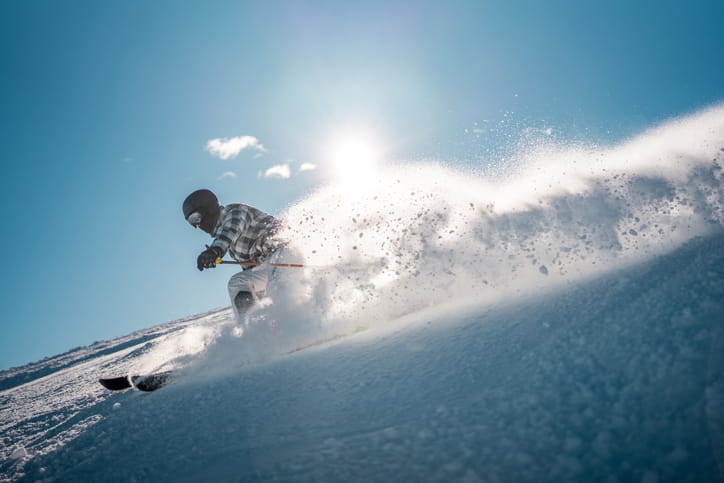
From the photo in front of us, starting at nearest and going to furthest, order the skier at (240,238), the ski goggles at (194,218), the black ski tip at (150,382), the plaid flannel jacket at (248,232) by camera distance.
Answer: the black ski tip at (150,382) < the skier at (240,238) < the ski goggles at (194,218) < the plaid flannel jacket at (248,232)

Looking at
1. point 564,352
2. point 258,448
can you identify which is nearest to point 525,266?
point 564,352

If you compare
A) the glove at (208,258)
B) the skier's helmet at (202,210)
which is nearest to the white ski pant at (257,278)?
the glove at (208,258)

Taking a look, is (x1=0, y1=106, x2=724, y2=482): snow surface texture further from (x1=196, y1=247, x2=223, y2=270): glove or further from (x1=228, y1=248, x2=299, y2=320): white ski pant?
(x1=196, y1=247, x2=223, y2=270): glove

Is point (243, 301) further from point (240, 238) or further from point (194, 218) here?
point (194, 218)

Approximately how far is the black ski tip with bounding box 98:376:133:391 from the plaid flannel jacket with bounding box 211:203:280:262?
7.66 ft

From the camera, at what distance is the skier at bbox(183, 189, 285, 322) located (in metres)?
5.28

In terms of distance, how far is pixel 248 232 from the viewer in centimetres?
589

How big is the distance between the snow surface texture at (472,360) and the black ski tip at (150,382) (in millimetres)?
122

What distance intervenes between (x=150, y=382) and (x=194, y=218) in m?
2.83

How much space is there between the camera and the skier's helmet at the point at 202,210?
18.4ft

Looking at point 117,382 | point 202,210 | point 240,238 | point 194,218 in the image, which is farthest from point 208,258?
point 117,382

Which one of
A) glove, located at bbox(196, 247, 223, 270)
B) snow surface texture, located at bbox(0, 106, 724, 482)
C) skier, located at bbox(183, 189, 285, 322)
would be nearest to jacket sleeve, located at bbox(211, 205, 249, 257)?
skier, located at bbox(183, 189, 285, 322)

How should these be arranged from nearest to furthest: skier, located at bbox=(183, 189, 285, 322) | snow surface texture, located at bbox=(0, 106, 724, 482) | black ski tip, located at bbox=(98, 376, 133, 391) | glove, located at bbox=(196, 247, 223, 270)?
snow surface texture, located at bbox=(0, 106, 724, 482) < black ski tip, located at bbox=(98, 376, 133, 391) < glove, located at bbox=(196, 247, 223, 270) < skier, located at bbox=(183, 189, 285, 322)

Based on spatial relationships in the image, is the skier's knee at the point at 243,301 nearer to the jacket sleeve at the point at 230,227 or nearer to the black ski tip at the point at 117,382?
the jacket sleeve at the point at 230,227
